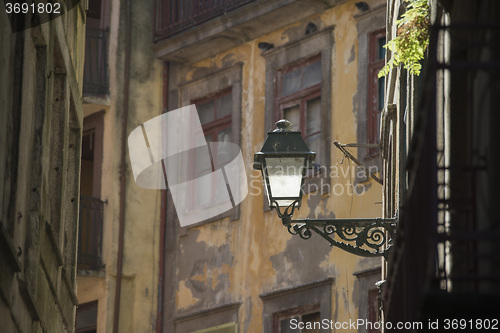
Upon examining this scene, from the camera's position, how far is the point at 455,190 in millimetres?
9000

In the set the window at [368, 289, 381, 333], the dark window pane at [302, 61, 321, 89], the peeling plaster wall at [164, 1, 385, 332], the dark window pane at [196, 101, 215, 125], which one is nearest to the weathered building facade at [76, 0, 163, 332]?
the peeling plaster wall at [164, 1, 385, 332]

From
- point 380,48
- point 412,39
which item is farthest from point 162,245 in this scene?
point 412,39

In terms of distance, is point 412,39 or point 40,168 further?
point 40,168

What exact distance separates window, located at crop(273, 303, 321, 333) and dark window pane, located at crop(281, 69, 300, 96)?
10.3 feet

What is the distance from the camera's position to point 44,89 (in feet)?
38.6

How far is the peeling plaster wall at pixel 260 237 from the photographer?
18.9 metres

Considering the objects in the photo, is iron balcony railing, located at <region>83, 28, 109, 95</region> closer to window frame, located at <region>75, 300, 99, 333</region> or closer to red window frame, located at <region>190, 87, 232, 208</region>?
red window frame, located at <region>190, 87, 232, 208</region>

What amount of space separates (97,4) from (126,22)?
5.10ft

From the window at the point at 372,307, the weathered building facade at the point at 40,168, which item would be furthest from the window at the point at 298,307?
the weathered building facade at the point at 40,168

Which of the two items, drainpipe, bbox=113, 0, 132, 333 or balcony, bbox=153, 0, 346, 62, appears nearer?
balcony, bbox=153, 0, 346, 62

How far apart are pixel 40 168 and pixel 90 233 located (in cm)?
985

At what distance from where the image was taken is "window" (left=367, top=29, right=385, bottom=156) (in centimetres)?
1881

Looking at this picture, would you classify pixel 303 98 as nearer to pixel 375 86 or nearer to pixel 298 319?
pixel 375 86

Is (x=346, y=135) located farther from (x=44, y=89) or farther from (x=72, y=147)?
(x=44, y=89)
